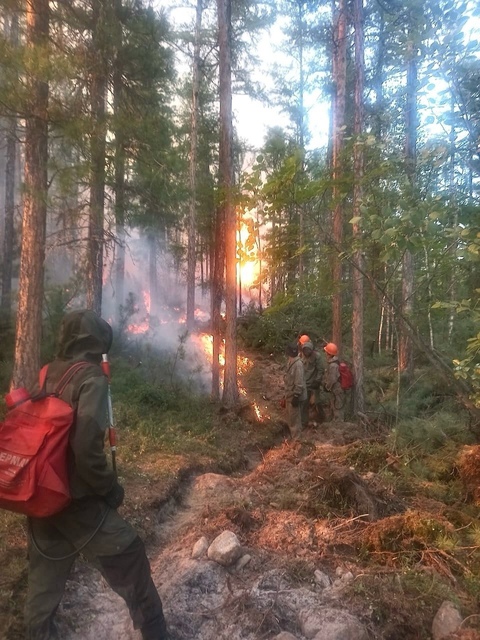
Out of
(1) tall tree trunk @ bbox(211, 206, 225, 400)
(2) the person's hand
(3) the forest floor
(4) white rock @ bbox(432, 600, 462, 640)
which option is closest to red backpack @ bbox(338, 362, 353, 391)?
(1) tall tree trunk @ bbox(211, 206, 225, 400)

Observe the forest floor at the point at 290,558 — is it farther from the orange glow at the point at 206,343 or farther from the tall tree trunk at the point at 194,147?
the tall tree trunk at the point at 194,147

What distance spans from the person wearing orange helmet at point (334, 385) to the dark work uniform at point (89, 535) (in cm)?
813

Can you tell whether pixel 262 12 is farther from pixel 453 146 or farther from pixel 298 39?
pixel 453 146

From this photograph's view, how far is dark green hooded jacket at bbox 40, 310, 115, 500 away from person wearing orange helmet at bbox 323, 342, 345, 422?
27.2 feet

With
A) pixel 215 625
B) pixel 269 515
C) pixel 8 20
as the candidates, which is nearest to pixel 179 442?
pixel 269 515

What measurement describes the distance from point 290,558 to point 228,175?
929 centimetres

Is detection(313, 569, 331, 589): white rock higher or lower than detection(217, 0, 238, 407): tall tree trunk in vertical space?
lower

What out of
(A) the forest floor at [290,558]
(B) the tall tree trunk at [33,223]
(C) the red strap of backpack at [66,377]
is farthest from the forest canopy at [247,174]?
(C) the red strap of backpack at [66,377]

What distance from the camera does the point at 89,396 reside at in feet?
10.1

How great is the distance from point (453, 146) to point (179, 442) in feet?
22.5

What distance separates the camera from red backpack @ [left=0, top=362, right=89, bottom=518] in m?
2.88

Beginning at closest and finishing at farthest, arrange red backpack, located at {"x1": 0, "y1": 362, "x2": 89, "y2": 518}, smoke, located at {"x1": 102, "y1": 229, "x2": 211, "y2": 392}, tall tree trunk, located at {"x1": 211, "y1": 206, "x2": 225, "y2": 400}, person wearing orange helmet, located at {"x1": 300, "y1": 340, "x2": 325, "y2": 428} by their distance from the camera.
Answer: red backpack, located at {"x1": 0, "y1": 362, "x2": 89, "y2": 518}, person wearing orange helmet, located at {"x1": 300, "y1": 340, "x2": 325, "y2": 428}, tall tree trunk, located at {"x1": 211, "y1": 206, "x2": 225, "y2": 400}, smoke, located at {"x1": 102, "y1": 229, "x2": 211, "y2": 392}

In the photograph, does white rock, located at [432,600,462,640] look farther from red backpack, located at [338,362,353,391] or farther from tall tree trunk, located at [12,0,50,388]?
red backpack, located at [338,362,353,391]

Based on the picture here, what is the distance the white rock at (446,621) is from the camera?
3504 millimetres
